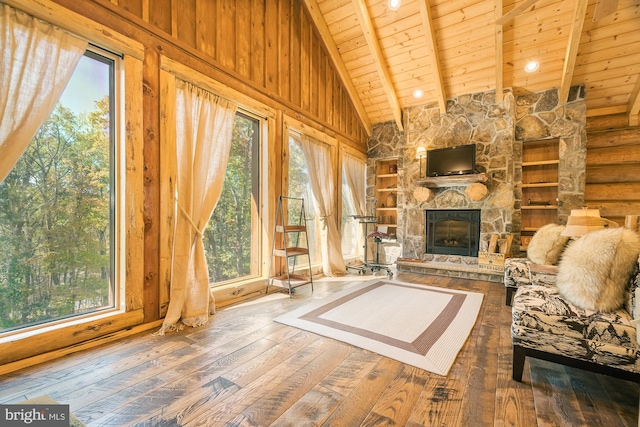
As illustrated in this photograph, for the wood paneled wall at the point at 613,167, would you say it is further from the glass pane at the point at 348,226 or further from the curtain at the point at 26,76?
the curtain at the point at 26,76

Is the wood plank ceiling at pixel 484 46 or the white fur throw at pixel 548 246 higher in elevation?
the wood plank ceiling at pixel 484 46

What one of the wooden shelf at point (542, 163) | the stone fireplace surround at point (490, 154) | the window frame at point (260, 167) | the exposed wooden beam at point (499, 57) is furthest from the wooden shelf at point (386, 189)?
the window frame at point (260, 167)

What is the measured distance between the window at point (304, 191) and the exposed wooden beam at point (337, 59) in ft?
5.85

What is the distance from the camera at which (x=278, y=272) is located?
3.75 m

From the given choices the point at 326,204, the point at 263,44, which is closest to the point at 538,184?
the point at 326,204

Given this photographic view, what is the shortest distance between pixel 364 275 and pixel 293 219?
1586 millimetres

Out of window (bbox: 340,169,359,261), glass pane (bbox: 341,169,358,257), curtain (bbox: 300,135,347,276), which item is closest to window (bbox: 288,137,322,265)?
curtain (bbox: 300,135,347,276)

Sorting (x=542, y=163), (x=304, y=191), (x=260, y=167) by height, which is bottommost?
(x=304, y=191)

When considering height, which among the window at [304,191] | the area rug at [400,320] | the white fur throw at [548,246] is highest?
the window at [304,191]

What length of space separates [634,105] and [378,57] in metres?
4.01

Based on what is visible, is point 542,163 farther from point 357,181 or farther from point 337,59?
point 337,59

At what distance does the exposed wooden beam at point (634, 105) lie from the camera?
4031 millimetres

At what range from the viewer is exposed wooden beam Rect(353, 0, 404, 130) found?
392 centimetres

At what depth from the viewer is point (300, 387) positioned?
5.27ft
